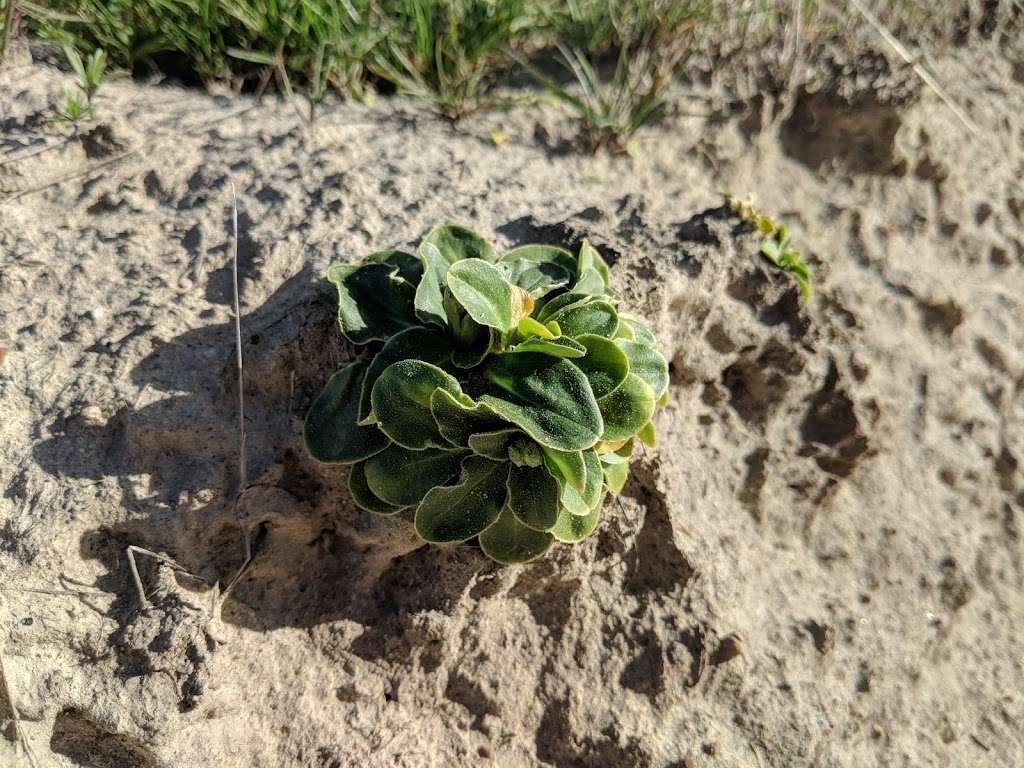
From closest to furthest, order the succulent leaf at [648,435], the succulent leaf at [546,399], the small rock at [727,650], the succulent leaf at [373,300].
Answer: the succulent leaf at [546,399] → the succulent leaf at [373,300] → the succulent leaf at [648,435] → the small rock at [727,650]

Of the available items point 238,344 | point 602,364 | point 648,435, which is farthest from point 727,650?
point 238,344

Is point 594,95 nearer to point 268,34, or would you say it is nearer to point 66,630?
point 268,34

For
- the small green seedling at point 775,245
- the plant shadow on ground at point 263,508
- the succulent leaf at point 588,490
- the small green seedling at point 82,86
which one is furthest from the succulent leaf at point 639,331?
the small green seedling at point 82,86

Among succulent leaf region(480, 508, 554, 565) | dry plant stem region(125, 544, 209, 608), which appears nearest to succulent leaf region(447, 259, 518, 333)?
succulent leaf region(480, 508, 554, 565)

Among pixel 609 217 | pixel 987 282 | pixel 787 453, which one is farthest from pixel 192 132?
pixel 987 282

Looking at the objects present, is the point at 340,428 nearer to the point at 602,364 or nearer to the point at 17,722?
the point at 602,364

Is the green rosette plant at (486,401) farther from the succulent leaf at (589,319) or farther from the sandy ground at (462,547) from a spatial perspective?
the sandy ground at (462,547)
